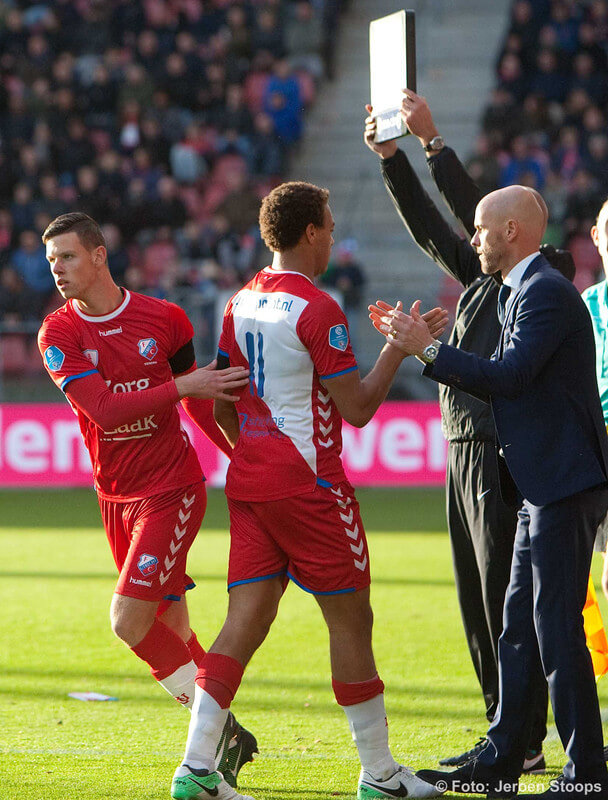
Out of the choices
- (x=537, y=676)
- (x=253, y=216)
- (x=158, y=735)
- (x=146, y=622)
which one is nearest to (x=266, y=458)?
(x=146, y=622)

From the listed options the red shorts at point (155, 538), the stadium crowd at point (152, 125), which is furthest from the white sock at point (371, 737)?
the stadium crowd at point (152, 125)

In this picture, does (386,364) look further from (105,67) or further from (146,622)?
(105,67)

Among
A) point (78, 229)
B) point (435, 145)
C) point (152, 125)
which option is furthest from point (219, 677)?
point (152, 125)

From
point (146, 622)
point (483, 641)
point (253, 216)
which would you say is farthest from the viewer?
point (253, 216)

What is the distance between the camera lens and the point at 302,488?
4.36 metres

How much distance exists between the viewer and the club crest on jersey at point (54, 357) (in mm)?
4848

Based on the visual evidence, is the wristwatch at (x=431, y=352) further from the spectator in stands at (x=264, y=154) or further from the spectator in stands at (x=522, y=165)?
the spectator in stands at (x=264, y=154)

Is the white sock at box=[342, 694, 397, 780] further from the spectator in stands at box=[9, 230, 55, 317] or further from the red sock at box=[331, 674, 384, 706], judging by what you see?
the spectator in stands at box=[9, 230, 55, 317]

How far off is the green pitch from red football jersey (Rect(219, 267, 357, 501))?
1212 mm

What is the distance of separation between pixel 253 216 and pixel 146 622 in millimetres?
14660

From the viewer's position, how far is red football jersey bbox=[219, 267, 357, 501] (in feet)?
14.2

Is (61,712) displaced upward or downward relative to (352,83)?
downward

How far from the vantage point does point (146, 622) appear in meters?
4.78

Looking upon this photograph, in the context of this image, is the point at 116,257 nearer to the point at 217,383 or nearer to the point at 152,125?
the point at 152,125
